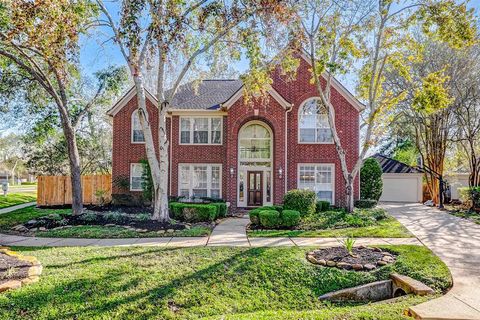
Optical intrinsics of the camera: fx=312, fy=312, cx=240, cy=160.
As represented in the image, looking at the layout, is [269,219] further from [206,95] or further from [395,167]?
[395,167]

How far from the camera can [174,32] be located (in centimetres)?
1028

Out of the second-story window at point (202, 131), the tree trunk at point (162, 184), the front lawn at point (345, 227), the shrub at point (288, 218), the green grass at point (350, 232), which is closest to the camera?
the green grass at point (350, 232)

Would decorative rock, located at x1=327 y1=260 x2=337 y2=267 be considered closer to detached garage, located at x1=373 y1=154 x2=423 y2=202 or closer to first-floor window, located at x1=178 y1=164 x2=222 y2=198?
first-floor window, located at x1=178 y1=164 x2=222 y2=198

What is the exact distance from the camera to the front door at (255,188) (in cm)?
1764

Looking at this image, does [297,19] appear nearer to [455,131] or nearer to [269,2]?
[269,2]

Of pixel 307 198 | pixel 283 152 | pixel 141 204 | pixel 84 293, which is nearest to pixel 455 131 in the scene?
pixel 283 152

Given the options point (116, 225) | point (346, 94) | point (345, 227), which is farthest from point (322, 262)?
point (346, 94)

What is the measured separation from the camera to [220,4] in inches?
430

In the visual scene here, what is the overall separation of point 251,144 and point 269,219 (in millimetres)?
7581

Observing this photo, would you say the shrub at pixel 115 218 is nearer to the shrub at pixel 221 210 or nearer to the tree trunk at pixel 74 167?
the tree trunk at pixel 74 167

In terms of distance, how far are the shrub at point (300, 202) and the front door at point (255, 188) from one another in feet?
16.4

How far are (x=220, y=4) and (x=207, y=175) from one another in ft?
31.9

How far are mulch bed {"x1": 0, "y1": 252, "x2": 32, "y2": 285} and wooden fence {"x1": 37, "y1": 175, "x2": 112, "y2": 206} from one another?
11.6 m

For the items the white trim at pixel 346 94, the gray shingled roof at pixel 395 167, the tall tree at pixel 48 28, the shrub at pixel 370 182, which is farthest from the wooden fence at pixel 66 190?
the gray shingled roof at pixel 395 167
